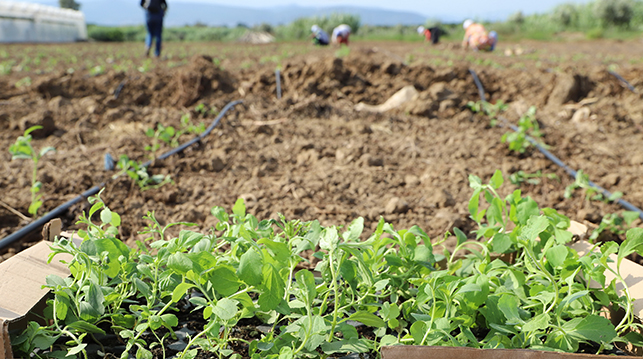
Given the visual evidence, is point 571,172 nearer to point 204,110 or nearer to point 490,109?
point 490,109

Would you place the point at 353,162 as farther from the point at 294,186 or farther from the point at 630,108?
the point at 630,108

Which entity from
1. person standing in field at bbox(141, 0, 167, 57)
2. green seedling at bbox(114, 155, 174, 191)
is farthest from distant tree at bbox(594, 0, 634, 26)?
green seedling at bbox(114, 155, 174, 191)

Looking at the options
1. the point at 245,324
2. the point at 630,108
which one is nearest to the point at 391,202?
the point at 245,324

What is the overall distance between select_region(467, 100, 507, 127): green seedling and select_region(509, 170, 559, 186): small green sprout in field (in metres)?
1.20

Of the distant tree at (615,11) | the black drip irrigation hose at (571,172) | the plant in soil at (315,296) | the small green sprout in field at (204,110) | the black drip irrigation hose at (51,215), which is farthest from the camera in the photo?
the distant tree at (615,11)

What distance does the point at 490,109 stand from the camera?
455cm

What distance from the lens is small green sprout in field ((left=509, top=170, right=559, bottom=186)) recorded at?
284 centimetres

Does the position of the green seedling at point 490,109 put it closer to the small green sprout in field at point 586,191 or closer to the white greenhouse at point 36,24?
the small green sprout in field at point 586,191

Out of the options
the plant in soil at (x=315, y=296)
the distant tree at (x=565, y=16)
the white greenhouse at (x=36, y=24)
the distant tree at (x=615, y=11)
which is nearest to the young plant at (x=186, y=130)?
the plant in soil at (x=315, y=296)

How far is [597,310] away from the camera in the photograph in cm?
131

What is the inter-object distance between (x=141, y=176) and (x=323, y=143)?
1422mm

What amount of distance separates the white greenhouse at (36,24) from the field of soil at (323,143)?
16334 mm

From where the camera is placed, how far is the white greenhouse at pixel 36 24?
59.5ft

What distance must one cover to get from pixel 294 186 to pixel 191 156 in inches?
40.5
